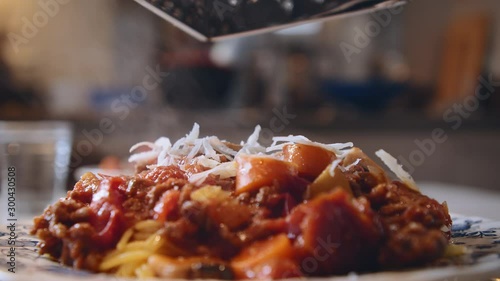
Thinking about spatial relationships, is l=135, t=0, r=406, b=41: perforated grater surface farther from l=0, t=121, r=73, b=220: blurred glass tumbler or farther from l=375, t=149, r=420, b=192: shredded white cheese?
l=0, t=121, r=73, b=220: blurred glass tumbler

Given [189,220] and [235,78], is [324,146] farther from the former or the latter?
[235,78]

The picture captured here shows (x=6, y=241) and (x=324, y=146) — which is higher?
(x=324, y=146)

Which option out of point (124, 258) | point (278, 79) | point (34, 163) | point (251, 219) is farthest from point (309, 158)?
point (278, 79)

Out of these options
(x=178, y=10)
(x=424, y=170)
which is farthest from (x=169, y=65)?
(x=178, y=10)

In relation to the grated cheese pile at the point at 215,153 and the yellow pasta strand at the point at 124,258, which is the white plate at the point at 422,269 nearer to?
the yellow pasta strand at the point at 124,258

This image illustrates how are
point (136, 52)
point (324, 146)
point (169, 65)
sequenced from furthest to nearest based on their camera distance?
point (136, 52)
point (169, 65)
point (324, 146)

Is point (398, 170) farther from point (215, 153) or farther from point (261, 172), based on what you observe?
point (215, 153)
